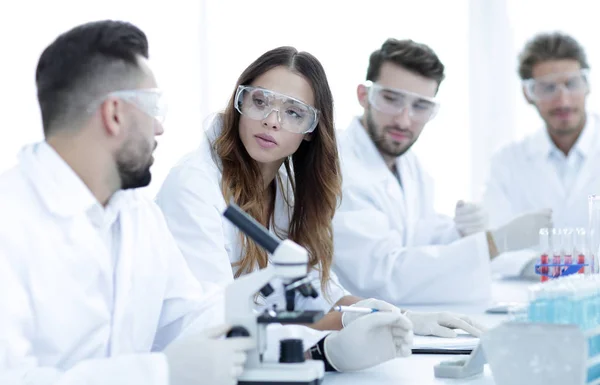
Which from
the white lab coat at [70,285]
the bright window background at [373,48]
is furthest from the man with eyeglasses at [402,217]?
the bright window background at [373,48]

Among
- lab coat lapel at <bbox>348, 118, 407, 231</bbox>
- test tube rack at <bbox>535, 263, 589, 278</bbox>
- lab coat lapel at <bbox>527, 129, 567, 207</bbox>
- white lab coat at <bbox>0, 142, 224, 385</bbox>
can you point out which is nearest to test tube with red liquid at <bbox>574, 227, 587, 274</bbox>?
test tube rack at <bbox>535, 263, 589, 278</bbox>

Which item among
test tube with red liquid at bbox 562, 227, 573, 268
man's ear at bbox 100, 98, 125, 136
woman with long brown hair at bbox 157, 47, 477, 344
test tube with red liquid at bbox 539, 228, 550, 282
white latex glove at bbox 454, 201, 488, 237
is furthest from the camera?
white latex glove at bbox 454, 201, 488, 237

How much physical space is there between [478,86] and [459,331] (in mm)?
3698

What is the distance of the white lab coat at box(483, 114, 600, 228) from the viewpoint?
4180 mm

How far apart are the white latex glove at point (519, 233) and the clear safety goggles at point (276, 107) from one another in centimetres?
144

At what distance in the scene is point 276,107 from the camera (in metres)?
2.54

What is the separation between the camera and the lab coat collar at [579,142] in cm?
429

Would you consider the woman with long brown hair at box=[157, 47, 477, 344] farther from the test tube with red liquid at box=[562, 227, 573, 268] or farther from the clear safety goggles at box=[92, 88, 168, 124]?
the clear safety goggles at box=[92, 88, 168, 124]

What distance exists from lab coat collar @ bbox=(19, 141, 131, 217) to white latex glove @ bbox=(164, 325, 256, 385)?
346 millimetres

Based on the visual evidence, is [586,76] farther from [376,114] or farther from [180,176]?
[180,176]

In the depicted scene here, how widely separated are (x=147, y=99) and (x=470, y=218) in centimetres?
218

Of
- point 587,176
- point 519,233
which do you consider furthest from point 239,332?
point 587,176

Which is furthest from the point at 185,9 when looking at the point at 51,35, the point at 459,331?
Answer: the point at 459,331

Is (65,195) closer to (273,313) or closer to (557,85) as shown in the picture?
(273,313)
